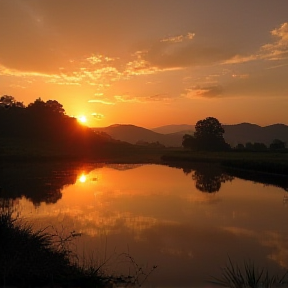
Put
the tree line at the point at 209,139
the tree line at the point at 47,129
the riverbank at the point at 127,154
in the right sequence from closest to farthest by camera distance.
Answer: the riverbank at the point at 127,154
the tree line at the point at 47,129
the tree line at the point at 209,139

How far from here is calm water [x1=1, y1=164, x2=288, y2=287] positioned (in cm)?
1141

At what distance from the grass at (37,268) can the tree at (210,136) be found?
87.9 metres

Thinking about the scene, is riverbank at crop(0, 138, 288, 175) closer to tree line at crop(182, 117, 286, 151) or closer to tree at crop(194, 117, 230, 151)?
tree line at crop(182, 117, 286, 151)

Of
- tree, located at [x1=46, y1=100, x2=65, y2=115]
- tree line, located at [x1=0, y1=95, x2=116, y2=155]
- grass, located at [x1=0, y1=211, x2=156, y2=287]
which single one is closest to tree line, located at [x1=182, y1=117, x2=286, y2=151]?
tree line, located at [x1=0, y1=95, x2=116, y2=155]

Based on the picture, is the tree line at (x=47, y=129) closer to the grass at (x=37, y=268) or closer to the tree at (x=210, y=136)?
the tree at (x=210, y=136)

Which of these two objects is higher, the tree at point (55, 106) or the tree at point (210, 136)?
the tree at point (55, 106)

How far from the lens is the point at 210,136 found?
9931cm

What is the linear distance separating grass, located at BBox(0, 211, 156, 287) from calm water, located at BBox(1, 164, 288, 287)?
0.91 metres

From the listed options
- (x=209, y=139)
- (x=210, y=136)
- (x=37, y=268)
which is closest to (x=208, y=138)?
(x=209, y=139)

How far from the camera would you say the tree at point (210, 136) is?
319ft

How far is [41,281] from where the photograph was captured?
8.48m

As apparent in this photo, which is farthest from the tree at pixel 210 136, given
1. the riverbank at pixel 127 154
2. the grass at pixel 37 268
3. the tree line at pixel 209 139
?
the grass at pixel 37 268

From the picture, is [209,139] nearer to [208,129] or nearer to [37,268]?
[208,129]

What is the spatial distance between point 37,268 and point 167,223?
9093 millimetres
